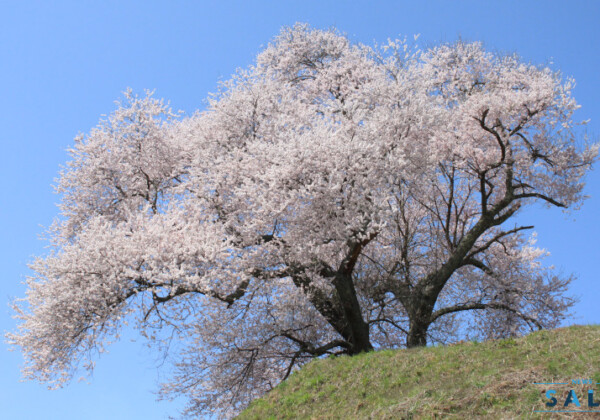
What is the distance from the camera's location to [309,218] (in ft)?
52.6

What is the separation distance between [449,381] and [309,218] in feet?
22.1

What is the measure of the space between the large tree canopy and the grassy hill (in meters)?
3.55

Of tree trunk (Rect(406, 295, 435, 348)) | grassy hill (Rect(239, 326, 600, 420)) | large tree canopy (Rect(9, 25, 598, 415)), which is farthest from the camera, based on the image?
tree trunk (Rect(406, 295, 435, 348))

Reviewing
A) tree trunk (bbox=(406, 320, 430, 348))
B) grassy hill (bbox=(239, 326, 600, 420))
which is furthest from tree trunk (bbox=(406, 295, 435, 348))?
grassy hill (bbox=(239, 326, 600, 420))

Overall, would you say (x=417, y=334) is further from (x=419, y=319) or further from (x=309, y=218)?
(x=309, y=218)

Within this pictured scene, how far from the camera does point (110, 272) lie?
573 inches

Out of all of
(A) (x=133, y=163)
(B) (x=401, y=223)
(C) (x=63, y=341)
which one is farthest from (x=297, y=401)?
(A) (x=133, y=163)

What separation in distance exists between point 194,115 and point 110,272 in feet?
36.5

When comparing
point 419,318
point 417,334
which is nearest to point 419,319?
point 419,318

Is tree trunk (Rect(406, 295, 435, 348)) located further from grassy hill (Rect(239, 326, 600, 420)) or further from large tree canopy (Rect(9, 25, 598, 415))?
grassy hill (Rect(239, 326, 600, 420))

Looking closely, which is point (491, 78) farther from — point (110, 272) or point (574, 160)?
point (110, 272)

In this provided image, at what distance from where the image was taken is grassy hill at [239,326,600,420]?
9.04m

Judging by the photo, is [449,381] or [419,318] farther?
[419,318]

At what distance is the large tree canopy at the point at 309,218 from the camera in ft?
49.6
